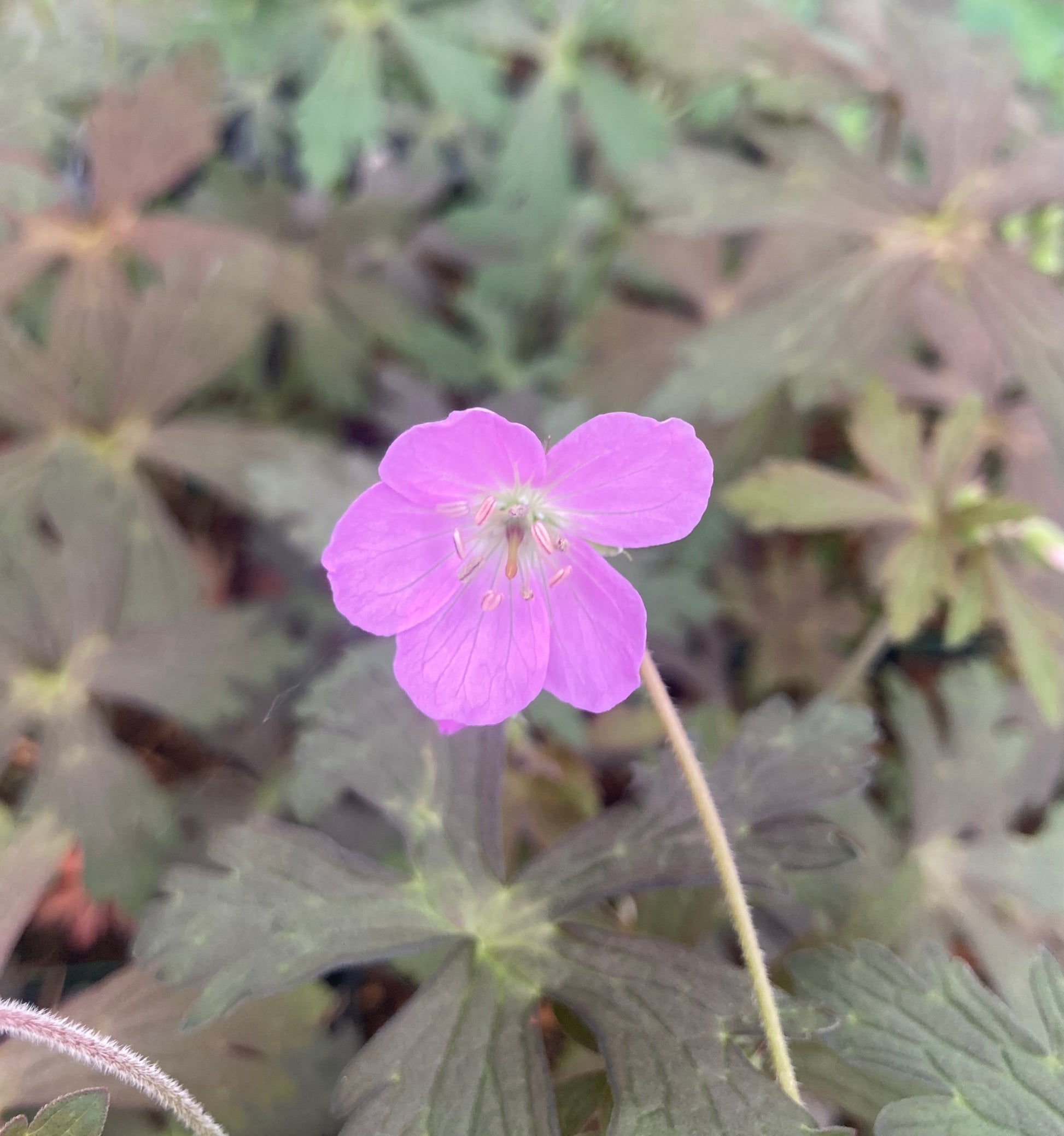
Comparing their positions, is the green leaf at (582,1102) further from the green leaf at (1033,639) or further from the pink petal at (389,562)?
the green leaf at (1033,639)

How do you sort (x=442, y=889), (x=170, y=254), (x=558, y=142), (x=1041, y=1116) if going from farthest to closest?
1. (x=558, y=142)
2. (x=170, y=254)
3. (x=442, y=889)
4. (x=1041, y=1116)

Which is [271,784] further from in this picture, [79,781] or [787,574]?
[787,574]

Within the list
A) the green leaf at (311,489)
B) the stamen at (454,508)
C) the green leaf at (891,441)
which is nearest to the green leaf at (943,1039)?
the stamen at (454,508)

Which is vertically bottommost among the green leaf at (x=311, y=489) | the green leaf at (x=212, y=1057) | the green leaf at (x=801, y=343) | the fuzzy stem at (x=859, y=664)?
the fuzzy stem at (x=859, y=664)

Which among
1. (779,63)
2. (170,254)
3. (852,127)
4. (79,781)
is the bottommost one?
(79,781)

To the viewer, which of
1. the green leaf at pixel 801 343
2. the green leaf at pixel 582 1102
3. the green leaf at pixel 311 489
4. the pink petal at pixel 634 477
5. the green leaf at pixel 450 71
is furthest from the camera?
the green leaf at pixel 450 71

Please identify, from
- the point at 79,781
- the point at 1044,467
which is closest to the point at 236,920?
the point at 79,781

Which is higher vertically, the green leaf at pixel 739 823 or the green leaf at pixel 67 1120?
the green leaf at pixel 67 1120

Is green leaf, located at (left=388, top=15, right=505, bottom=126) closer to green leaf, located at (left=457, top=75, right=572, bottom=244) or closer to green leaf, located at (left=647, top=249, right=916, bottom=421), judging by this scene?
green leaf, located at (left=457, top=75, right=572, bottom=244)
